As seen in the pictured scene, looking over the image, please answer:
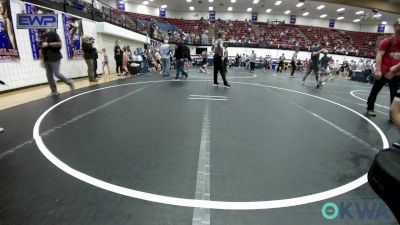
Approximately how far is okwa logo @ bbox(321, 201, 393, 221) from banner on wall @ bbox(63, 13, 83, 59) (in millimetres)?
11077

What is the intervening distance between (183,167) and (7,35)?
7.75 meters

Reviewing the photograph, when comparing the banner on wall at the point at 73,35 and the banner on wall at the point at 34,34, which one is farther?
the banner on wall at the point at 73,35

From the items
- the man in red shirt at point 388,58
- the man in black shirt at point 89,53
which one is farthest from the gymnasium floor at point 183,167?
the man in black shirt at point 89,53

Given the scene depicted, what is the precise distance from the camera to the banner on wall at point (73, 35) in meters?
10.1

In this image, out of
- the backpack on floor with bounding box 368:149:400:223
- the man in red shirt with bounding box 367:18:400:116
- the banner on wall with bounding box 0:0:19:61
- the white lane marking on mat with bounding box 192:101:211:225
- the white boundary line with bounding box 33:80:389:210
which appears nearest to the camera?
the backpack on floor with bounding box 368:149:400:223

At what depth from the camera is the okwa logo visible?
1.79 m

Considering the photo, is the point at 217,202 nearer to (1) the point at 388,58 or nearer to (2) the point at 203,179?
(2) the point at 203,179

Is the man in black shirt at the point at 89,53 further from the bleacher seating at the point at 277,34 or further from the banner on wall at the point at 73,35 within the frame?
the bleacher seating at the point at 277,34

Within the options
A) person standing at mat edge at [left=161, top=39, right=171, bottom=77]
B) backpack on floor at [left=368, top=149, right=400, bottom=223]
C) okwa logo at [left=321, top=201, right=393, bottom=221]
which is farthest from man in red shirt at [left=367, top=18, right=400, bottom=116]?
person standing at mat edge at [left=161, top=39, right=171, bottom=77]

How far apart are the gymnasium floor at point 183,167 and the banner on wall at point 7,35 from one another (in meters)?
3.52

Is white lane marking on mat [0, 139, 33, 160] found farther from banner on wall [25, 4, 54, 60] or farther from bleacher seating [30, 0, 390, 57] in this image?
bleacher seating [30, 0, 390, 57]

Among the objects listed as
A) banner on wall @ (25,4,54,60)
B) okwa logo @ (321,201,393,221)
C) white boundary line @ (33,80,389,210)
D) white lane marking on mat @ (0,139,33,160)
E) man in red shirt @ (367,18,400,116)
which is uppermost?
banner on wall @ (25,4,54,60)

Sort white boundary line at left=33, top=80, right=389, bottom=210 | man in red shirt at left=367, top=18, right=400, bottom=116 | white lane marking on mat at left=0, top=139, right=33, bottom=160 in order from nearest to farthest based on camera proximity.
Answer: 1. white boundary line at left=33, top=80, right=389, bottom=210
2. white lane marking on mat at left=0, top=139, right=33, bottom=160
3. man in red shirt at left=367, top=18, right=400, bottom=116

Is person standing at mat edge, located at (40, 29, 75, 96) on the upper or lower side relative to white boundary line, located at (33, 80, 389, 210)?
upper
